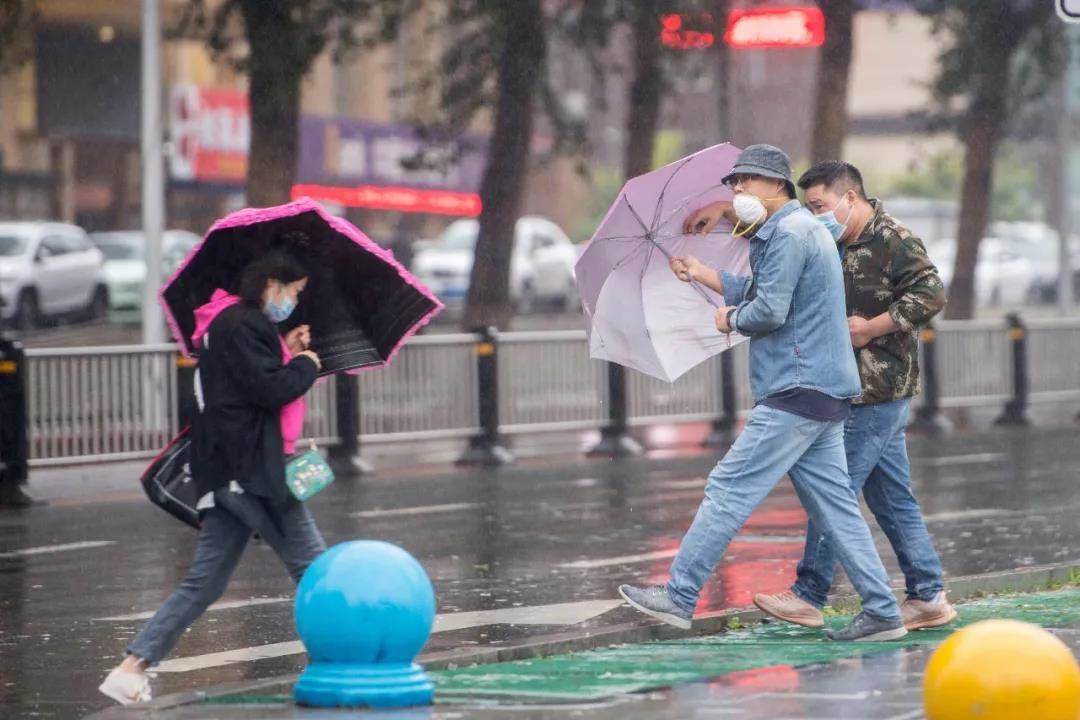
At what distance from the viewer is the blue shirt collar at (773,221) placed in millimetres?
8109

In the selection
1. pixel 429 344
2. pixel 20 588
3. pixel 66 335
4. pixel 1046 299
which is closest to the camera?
pixel 20 588

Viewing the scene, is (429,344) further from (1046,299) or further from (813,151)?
(1046,299)

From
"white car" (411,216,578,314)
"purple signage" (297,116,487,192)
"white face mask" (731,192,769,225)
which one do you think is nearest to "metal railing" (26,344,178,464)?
"white face mask" (731,192,769,225)

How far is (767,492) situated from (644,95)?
21.0m

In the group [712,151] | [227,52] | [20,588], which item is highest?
[227,52]

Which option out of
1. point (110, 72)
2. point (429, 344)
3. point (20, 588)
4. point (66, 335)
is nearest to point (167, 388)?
point (429, 344)

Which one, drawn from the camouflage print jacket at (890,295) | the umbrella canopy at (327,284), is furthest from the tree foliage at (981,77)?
the umbrella canopy at (327,284)

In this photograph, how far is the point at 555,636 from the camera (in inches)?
323

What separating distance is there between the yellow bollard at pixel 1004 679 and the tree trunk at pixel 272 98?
17066 mm

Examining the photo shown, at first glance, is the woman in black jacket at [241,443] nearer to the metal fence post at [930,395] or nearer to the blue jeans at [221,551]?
the blue jeans at [221,551]

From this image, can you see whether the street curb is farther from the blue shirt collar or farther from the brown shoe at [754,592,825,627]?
the blue shirt collar

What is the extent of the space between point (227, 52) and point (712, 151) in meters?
16.9

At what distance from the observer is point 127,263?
38.8 m

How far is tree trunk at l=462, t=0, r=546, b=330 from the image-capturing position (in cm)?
2572
